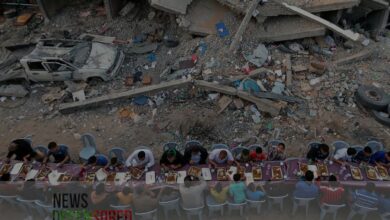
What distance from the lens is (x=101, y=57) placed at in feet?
38.8

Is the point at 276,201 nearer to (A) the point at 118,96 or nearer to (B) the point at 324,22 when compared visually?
(A) the point at 118,96

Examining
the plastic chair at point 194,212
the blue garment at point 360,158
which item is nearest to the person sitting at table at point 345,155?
the blue garment at point 360,158

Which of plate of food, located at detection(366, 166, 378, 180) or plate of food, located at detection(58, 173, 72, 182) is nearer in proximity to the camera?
plate of food, located at detection(366, 166, 378, 180)

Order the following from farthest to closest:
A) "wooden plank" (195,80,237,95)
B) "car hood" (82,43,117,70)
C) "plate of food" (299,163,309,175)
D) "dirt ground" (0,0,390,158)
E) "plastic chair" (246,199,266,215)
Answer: "car hood" (82,43,117,70), "wooden plank" (195,80,237,95), "dirt ground" (0,0,390,158), "plate of food" (299,163,309,175), "plastic chair" (246,199,266,215)

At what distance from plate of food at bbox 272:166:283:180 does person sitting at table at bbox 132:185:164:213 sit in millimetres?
2260

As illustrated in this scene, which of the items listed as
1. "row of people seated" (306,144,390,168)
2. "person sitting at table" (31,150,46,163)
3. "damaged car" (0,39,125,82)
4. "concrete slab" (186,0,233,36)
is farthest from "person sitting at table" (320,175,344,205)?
"damaged car" (0,39,125,82)

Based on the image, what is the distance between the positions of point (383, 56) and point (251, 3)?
13.9 feet

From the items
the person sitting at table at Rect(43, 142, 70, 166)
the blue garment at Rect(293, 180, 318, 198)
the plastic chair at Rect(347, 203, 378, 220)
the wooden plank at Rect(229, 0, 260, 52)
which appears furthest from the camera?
the wooden plank at Rect(229, 0, 260, 52)

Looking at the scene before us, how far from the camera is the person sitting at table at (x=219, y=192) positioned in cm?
755

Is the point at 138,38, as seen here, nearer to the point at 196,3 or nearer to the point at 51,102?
the point at 196,3

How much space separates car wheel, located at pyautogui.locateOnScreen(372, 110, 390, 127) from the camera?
32.8ft

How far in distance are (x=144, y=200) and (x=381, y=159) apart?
4.79m

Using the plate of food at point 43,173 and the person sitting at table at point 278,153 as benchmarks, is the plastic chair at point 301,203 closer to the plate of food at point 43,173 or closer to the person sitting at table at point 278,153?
the person sitting at table at point 278,153

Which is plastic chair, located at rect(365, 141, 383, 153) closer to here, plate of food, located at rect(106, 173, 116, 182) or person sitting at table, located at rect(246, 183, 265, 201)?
person sitting at table, located at rect(246, 183, 265, 201)
